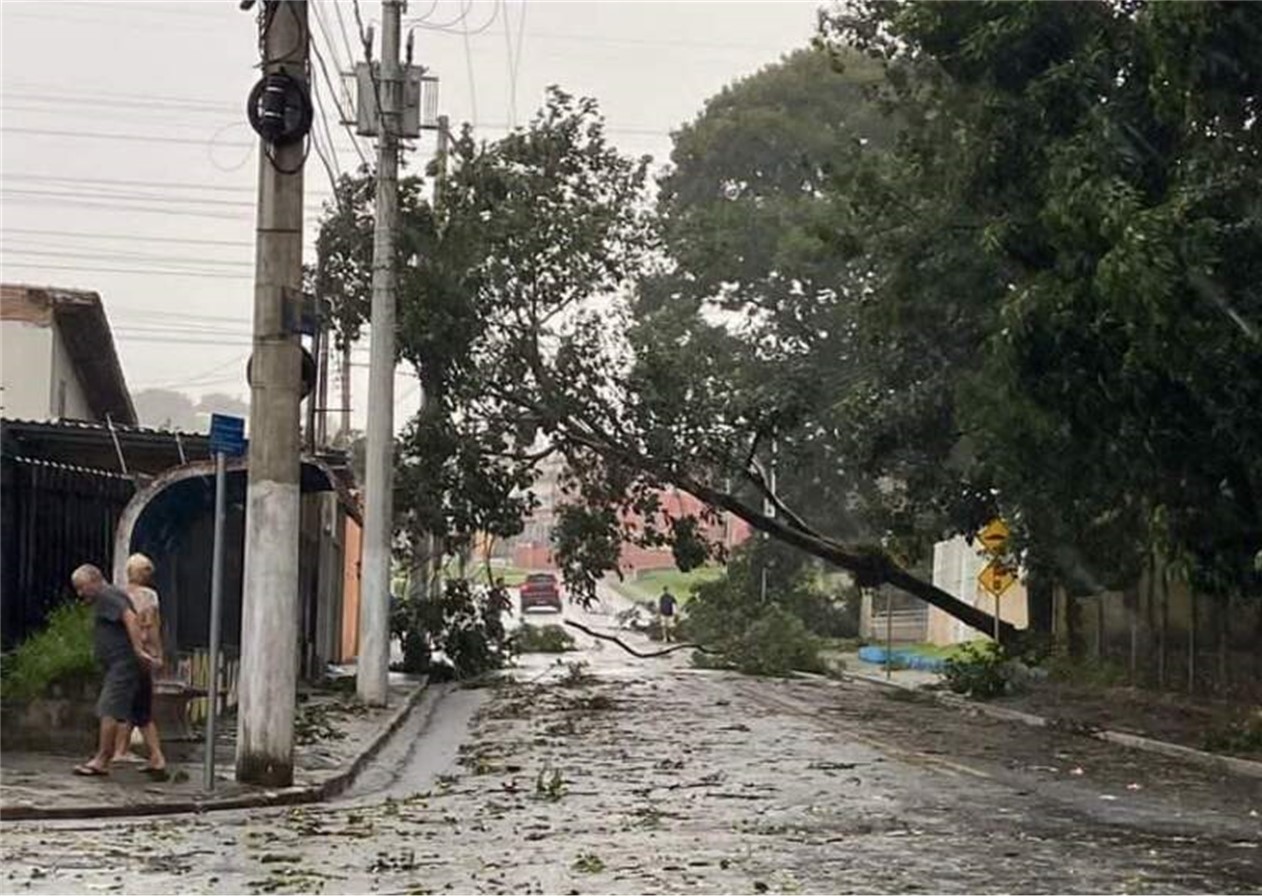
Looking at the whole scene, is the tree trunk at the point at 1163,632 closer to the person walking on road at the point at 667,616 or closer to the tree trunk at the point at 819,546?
the tree trunk at the point at 819,546

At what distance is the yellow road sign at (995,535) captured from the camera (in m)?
29.1

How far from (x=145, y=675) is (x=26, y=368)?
1479 cm

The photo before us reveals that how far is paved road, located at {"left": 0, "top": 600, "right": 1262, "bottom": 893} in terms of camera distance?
998cm

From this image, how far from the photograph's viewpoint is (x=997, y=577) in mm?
30641

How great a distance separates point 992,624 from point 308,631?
12217mm

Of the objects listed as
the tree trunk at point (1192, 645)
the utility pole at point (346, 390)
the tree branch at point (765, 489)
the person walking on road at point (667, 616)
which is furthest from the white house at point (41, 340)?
the person walking on road at point (667, 616)

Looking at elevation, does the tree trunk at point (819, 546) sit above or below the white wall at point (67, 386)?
below

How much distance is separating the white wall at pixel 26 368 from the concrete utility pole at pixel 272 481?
14.1 m

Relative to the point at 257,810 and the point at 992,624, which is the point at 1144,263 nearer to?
the point at 257,810

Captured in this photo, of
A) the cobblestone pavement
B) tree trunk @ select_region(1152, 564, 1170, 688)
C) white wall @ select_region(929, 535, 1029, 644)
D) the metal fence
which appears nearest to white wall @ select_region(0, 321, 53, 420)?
the metal fence

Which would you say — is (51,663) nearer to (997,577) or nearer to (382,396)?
(382,396)

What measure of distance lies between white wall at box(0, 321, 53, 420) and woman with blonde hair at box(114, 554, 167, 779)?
13.2 metres

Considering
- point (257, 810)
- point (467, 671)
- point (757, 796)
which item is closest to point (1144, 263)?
point (757, 796)

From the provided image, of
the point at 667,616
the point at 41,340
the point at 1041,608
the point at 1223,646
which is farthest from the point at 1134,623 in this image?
the point at 667,616
